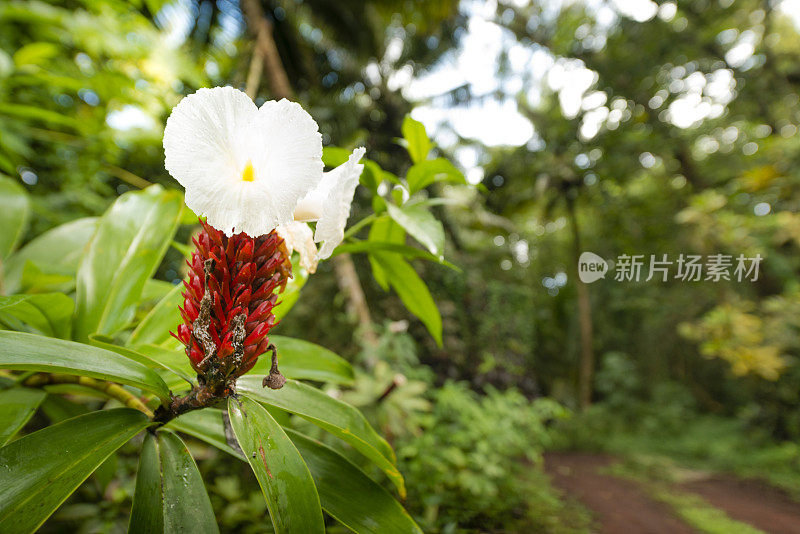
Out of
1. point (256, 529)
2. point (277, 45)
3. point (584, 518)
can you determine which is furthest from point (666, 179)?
point (256, 529)

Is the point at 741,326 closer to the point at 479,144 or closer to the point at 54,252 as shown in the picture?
the point at 479,144

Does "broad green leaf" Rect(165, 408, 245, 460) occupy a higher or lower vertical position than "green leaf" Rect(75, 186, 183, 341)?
lower

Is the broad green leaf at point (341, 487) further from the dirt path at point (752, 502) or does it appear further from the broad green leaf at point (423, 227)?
the dirt path at point (752, 502)

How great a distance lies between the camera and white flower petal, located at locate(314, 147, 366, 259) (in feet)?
1.02

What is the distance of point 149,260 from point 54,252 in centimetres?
28

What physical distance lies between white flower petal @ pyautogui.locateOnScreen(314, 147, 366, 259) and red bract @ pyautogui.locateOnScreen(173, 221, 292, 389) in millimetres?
38

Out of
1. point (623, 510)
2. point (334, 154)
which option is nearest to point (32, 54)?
point (334, 154)

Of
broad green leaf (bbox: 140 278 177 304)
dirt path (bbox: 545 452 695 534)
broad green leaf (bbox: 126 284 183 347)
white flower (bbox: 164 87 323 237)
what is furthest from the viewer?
dirt path (bbox: 545 452 695 534)

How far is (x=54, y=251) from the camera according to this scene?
0.67 meters

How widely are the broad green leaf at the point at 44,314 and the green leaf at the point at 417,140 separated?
0.44 metres

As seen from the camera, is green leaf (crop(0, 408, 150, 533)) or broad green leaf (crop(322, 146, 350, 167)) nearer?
green leaf (crop(0, 408, 150, 533))

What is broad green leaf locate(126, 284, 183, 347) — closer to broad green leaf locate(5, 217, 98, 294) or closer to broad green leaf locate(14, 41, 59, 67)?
broad green leaf locate(5, 217, 98, 294)

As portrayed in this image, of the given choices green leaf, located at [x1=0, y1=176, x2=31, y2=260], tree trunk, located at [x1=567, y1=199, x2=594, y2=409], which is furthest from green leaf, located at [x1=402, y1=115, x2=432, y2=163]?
tree trunk, located at [x1=567, y1=199, x2=594, y2=409]

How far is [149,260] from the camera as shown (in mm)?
540
